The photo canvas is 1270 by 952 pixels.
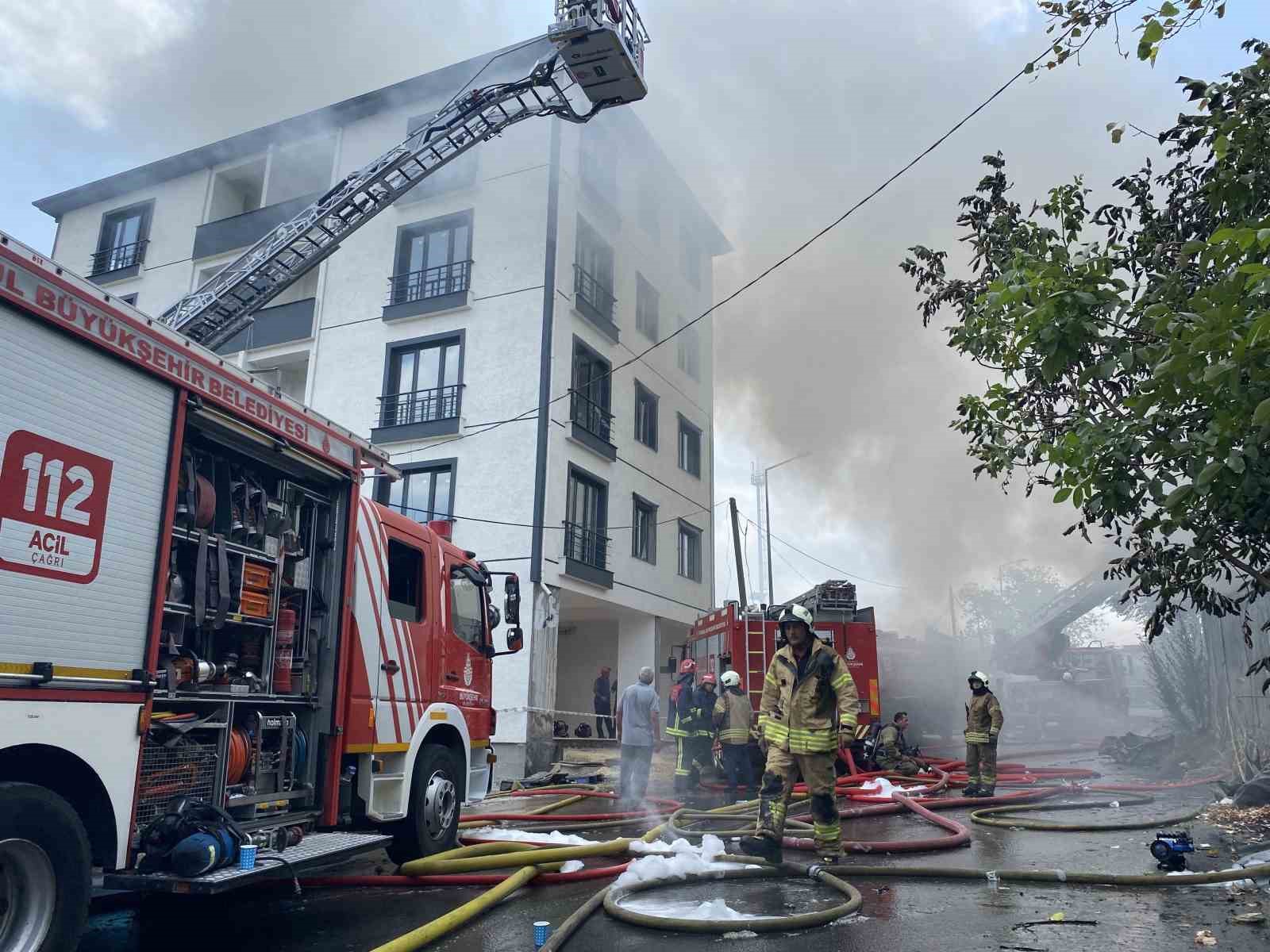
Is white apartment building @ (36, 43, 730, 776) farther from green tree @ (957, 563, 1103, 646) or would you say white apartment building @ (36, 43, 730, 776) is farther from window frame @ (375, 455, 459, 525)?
green tree @ (957, 563, 1103, 646)

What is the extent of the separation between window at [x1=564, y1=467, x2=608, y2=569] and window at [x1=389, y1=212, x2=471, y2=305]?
4408 millimetres

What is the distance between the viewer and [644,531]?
805 inches

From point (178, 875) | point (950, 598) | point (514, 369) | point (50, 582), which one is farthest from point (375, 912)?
point (950, 598)

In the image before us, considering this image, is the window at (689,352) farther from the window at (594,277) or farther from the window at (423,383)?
the window at (423,383)

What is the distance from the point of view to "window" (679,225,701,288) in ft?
74.8

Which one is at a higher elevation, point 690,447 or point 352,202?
point 352,202

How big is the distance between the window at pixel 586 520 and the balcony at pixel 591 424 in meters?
0.62

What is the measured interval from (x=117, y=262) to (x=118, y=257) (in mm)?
122

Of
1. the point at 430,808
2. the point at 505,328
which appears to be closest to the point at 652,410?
the point at 505,328

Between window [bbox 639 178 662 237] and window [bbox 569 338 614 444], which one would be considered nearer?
window [bbox 569 338 614 444]

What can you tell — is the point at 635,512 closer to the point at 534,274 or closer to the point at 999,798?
the point at 534,274

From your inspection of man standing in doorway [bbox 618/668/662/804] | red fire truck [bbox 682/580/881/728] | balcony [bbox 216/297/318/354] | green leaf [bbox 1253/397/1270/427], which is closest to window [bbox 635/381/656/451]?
balcony [bbox 216/297/318/354]

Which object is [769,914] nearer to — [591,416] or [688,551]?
[591,416]

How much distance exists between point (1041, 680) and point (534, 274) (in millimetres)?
14871
